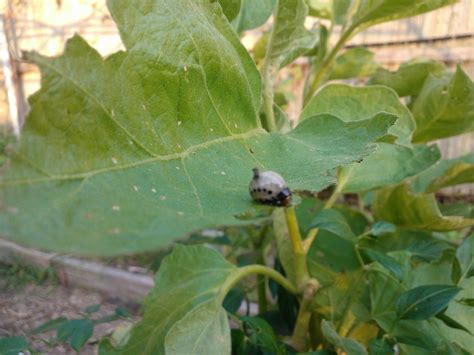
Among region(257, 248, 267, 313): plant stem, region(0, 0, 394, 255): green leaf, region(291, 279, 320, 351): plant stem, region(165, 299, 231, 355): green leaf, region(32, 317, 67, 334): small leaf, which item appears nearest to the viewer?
region(0, 0, 394, 255): green leaf

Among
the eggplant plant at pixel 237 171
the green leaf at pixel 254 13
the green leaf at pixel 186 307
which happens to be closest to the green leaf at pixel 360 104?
the eggplant plant at pixel 237 171

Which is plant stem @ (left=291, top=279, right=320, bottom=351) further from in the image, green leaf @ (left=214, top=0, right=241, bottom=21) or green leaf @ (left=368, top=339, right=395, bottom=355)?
green leaf @ (left=214, top=0, right=241, bottom=21)

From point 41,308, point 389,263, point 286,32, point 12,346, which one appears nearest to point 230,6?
point 286,32

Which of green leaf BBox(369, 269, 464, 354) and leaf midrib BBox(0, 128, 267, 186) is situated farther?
green leaf BBox(369, 269, 464, 354)

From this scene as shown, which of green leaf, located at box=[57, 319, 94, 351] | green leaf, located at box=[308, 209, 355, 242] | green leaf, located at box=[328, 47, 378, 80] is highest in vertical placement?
green leaf, located at box=[328, 47, 378, 80]

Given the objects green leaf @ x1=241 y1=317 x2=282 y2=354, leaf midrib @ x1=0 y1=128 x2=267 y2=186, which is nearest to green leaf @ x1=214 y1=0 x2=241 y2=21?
leaf midrib @ x1=0 y1=128 x2=267 y2=186

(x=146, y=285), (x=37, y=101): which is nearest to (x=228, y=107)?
(x=37, y=101)

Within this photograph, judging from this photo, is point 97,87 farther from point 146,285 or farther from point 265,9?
point 146,285
